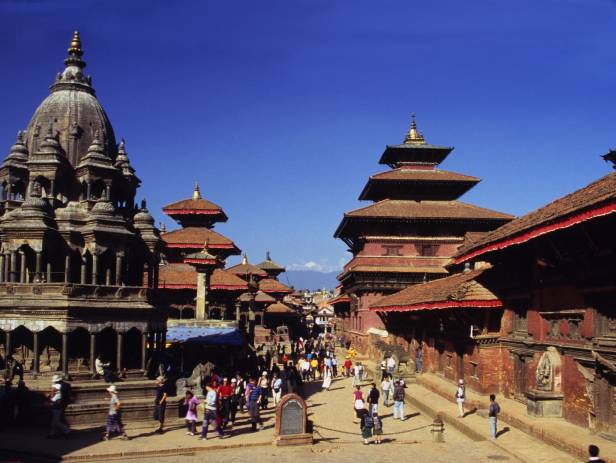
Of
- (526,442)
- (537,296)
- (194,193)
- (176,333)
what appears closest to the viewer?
(526,442)

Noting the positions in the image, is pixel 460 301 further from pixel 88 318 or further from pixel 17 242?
pixel 17 242

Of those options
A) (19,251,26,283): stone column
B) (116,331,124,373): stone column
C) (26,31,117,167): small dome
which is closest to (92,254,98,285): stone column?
(116,331,124,373): stone column

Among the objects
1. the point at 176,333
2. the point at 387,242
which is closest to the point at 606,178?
Result: the point at 176,333

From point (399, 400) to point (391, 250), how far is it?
88.8 ft

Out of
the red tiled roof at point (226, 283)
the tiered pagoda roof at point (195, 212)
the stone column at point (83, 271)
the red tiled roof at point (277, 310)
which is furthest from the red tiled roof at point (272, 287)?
the stone column at point (83, 271)

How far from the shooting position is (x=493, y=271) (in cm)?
2175

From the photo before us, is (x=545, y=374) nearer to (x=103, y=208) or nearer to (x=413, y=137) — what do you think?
(x=103, y=208)

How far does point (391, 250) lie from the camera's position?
4672cm

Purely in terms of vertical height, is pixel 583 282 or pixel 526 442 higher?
pixel 583 282

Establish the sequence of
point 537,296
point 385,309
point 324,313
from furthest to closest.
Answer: point 324,313, point 385,309, point 537,296

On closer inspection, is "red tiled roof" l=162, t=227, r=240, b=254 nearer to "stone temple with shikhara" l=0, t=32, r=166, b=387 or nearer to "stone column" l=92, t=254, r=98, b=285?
"stone temple with shikhara" l=0, t=32, r=166, b=387

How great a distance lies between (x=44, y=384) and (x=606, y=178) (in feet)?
61.1

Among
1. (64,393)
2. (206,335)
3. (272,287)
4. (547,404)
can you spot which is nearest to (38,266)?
(64,393)

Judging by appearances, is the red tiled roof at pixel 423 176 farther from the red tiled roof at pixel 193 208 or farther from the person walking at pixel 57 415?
the person walking at pixel 57 415
